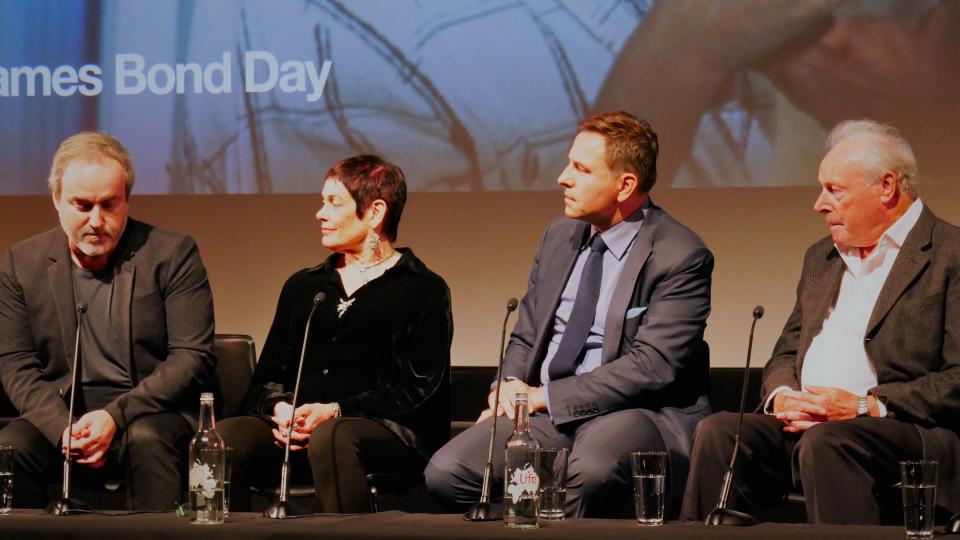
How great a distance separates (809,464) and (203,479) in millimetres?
1403

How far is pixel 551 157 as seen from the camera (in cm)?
489

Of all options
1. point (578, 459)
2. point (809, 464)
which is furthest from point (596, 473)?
point (809, 464)

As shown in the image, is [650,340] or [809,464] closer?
[809,464]

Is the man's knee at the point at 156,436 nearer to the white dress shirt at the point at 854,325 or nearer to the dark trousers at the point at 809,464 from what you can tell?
the dark trousers at the point at 809,464

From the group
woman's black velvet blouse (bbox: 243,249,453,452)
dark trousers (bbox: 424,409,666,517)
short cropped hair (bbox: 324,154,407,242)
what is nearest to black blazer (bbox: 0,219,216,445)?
woman's black velvet blouse (bbox: 243,249,453,452)

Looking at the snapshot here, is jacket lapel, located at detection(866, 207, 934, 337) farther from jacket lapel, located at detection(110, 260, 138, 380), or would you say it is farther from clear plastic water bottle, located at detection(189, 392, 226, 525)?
jacket lapel, located at detection(110, 260, 138, 380)

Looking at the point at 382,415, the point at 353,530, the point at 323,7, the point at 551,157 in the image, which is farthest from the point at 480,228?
the point at 353,530

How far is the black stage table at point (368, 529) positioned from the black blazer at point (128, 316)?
1.13 meters

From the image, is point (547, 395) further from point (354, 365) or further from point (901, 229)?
point (901, 229)

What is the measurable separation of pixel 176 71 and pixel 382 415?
1.90m

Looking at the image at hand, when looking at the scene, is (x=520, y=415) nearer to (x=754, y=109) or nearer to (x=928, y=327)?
(x=928, y=327)

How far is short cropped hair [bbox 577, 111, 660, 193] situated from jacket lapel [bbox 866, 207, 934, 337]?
0.74m

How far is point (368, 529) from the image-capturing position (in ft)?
8.43

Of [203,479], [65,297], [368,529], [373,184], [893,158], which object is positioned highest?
[373,184]
